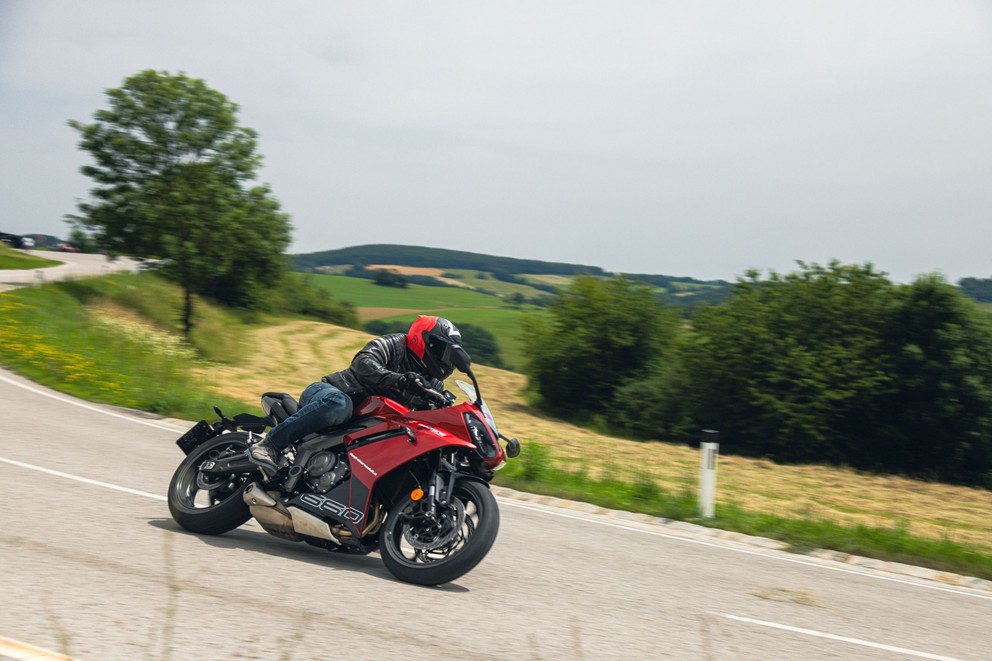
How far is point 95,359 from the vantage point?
18.4 metres

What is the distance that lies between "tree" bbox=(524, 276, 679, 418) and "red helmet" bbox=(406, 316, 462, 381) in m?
38.1

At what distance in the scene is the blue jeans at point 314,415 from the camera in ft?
21.1

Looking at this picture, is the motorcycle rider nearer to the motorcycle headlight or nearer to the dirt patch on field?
the motorcycle headlight

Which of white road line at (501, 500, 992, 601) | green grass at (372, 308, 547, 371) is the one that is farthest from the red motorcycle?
green grass at (372, 308, 547, 371)

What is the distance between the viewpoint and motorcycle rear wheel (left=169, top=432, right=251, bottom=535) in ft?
22.2

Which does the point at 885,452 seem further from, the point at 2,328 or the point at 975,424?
the point at 2,328

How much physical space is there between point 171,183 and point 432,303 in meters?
53.5

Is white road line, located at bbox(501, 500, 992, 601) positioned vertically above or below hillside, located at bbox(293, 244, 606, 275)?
below

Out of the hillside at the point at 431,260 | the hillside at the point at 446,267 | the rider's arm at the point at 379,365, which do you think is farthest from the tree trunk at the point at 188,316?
the hillside at the point at 431,260

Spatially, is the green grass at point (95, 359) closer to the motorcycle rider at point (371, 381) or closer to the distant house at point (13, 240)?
the motorcycle rider at point (371, 381)

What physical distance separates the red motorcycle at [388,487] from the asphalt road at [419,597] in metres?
0.21

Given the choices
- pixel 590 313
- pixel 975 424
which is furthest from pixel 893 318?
pixel 590 313

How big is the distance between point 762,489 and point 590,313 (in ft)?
85.4

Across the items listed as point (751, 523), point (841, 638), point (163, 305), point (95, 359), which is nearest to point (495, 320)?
point (163, 305)
